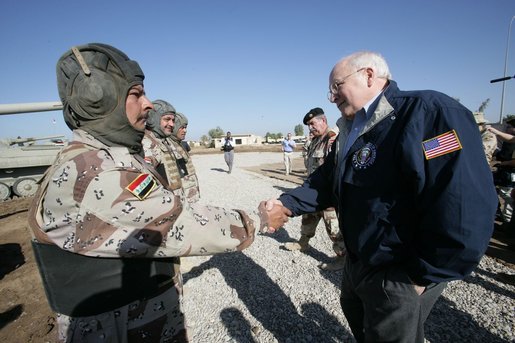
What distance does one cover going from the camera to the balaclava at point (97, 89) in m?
1.52

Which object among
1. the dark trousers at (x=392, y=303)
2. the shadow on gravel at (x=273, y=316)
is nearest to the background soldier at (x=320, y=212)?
the shadow on gravel at (x=273, y=316)

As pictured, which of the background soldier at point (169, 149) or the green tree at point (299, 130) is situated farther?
the green tree at point (299, 130)

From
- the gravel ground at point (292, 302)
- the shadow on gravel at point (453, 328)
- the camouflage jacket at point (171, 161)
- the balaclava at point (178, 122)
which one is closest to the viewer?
the shadow on gravel at point (453, 328)

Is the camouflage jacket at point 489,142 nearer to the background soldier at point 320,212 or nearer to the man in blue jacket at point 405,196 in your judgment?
the background soldier at point 320,212

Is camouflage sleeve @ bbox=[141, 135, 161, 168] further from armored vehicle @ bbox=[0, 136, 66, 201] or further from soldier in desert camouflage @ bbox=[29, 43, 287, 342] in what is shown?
armored vehicle @ bbox=[0, 136, 66, 201]

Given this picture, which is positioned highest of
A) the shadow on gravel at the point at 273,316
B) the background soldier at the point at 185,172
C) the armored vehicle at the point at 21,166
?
the background soldier at the point at 185,172

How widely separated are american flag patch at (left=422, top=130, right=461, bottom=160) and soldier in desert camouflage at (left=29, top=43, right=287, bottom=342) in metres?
1.12

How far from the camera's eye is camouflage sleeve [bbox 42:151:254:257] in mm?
1287

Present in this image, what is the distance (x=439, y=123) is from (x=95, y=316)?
2.17 m

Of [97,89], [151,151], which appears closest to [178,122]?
[151,151]

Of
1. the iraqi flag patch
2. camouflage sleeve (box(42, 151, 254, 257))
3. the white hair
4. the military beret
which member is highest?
the white hair

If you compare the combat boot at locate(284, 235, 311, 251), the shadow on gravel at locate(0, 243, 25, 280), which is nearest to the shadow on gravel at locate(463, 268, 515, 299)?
the combat boot at locate(284, 235, 311, 251)

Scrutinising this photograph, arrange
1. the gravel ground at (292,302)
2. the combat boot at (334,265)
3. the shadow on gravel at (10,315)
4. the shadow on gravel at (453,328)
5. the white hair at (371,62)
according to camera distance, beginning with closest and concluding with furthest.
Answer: the white hair at (371,62)
the shadow on gravel at (453,328)
the gravel ground at (292,302)
the shadow on gravel at (10,315)
the combat boot at (334,265)

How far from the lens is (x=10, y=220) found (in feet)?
29.4
